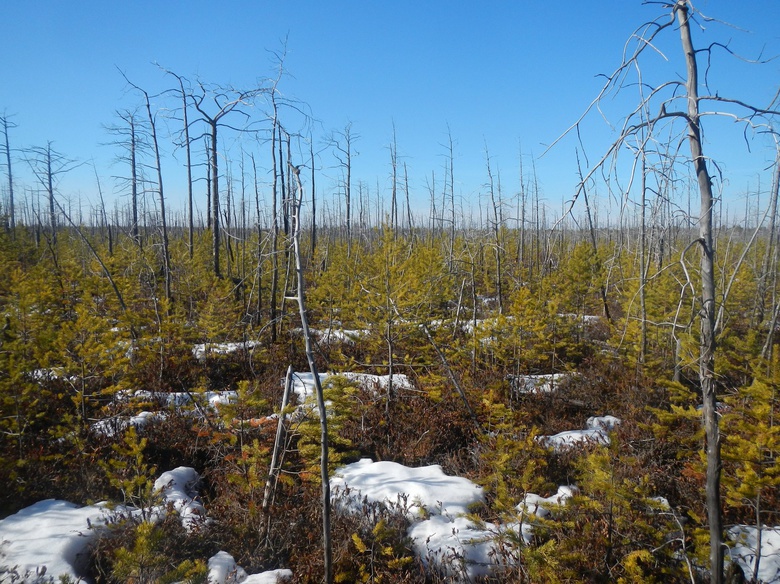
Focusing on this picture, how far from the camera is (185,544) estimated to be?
3.94m

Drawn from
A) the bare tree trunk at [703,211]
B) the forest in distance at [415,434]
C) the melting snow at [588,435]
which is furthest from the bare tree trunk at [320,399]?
the melting snow at [588,435]

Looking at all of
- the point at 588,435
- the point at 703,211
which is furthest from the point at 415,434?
the point at 703,211

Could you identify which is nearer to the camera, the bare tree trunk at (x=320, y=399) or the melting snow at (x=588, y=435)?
the bare tree trunk at (x=320, y=399)

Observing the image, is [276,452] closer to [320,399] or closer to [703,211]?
[320,399]

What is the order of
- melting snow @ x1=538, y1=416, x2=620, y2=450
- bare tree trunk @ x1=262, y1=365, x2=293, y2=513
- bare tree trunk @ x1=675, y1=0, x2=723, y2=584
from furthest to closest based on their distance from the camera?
1. melting snow @ x1=538, y1=416, x2=620, y2=450
2. bare tree trunk @ x1=262, y1=365, x2=293, y2=513
3. bare tree trunk @ x1=675, y1=0, x2=723, y2=584

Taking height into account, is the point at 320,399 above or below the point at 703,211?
below

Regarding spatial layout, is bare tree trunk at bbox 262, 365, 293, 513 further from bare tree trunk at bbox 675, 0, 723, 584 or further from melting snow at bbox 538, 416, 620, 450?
melting snow at bbox 538, 416, 620, 450

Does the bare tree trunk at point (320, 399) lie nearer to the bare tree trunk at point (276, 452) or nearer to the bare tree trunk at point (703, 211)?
the bare tree trunk at point (276, 452)

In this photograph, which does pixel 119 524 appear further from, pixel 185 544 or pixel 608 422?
pixel 608 422

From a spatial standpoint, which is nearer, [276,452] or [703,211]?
[703,211]

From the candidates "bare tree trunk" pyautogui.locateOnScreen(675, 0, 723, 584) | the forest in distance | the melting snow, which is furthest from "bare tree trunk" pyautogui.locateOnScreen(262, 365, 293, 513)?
the melting snow

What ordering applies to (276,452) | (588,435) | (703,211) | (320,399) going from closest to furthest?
(703,211) → (320,399) → (276,452) → (588,435)

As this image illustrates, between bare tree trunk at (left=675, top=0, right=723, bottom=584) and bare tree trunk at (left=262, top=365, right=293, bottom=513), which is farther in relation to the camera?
bare tree trunk at (left=262, top=365, right=293, bottom=513)

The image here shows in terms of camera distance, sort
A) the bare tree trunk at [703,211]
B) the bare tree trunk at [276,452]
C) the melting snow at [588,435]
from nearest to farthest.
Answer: the bare tree trunk at [703,211], the bare tree trunk at [276,452], the melting snow at [588,435]
